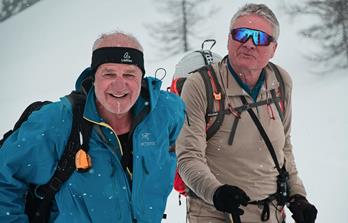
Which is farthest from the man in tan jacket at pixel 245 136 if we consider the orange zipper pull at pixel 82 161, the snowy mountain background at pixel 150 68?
the snowy mountain background at pixel 150 68

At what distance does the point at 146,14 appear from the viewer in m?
49.4

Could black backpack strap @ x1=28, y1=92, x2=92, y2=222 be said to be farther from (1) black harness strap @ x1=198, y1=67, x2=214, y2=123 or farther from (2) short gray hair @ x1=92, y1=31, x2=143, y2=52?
(1) black harness strap @ x1=198, y1=67, x2=214, y2=123

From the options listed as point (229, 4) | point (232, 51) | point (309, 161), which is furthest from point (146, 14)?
point (232, 51)

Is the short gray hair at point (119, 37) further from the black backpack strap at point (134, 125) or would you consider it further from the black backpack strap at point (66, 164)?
the black backpack strap at point (66, 164)

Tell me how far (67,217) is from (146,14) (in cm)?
4853

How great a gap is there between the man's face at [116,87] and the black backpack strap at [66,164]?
166 mm

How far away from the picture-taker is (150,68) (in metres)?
29.7

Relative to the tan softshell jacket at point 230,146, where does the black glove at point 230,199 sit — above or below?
below

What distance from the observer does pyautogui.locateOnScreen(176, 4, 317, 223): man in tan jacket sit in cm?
312

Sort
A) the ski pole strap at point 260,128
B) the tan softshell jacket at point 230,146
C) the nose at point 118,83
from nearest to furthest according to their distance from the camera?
1. the nose at point 118,83
2. the tan softshell jacket at point 230,146
3. the ski pole strap at point 260,128

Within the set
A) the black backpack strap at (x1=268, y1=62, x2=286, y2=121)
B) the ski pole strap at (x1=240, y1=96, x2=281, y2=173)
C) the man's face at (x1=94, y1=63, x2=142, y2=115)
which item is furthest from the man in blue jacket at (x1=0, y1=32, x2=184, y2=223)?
the black backpack strap at (x1=268, y1=62, x2=286, y2=121)

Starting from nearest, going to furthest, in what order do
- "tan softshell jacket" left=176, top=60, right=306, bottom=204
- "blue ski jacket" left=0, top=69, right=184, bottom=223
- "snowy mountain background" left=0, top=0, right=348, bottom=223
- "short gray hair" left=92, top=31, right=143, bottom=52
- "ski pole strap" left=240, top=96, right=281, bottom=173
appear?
"blue ski jacket" left=0, top=69, right=184, bottom=223 → "short gray hair" left=92, top=31, right=143, bottom=52 → "tan softshell jacket" left=176, top=60, right=306, bottom=204 → "ski pole strap" left=240, top=96, right=281, bottom=173 → "snowy mountain background" left=0, top=0, right=348, bottom=223

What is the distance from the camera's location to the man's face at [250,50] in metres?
3.30

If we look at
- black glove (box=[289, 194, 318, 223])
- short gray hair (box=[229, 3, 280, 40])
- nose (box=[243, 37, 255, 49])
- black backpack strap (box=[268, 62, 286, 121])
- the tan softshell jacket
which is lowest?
black glove (box=[289, 194, 318, 223])
